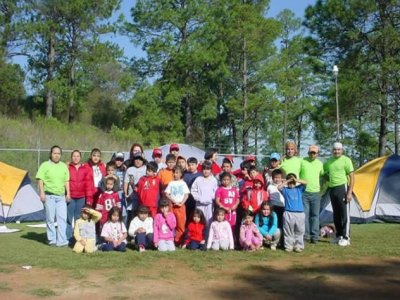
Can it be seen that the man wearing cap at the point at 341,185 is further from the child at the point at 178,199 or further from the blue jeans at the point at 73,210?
the blue jeans at the point at 73,210

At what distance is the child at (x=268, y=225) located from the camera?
8596 mm

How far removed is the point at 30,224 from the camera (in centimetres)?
1200

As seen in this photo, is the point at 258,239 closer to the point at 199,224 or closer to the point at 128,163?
the point at 199,224

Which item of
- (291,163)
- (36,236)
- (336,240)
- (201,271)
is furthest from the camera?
(36,236)

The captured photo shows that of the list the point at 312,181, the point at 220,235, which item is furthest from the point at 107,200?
the point at 312,181

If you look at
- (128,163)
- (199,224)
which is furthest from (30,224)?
(199,224)

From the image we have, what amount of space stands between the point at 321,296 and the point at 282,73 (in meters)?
25.8

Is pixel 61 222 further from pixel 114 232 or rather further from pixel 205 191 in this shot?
pixel 205 191

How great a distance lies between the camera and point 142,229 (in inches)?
333

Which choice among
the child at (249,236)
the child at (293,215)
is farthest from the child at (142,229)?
the child at (293,215)

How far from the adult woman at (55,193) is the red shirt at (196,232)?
1.93 m

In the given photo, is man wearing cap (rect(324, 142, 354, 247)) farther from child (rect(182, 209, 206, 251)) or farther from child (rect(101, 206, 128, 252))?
child (rect(101, 206, 128, 252))

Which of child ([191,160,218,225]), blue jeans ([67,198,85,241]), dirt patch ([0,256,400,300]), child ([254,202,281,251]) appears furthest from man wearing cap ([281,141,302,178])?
blue jeans ([67,198,85,241])

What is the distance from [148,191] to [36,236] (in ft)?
8.27
